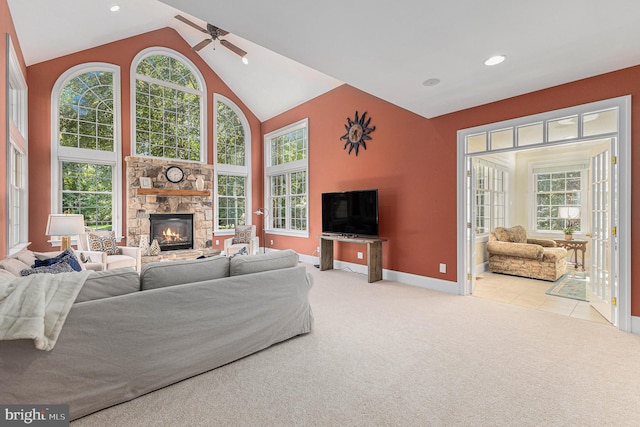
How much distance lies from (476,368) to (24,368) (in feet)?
9.35

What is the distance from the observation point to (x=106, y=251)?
16.7ft

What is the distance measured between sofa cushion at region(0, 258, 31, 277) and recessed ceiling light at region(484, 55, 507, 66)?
13.9 ft

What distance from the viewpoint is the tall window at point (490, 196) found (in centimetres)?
567

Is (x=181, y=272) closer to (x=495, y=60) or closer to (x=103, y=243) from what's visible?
(x=495, y=60)

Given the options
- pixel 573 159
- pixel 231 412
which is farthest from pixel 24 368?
pixel 573 159

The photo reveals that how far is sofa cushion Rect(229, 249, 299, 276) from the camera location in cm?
246

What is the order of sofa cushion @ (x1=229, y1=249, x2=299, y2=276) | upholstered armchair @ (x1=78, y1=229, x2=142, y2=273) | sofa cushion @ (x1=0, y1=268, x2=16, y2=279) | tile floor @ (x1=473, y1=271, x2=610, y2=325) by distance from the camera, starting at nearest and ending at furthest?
1. sofa cushion @ (x1=0, y1=268, x2=16, y2=279)
2. sofa cushion @ (x1=229, y1=249, x2=299, y2=276)
3. tile floor @ (x1=473, y1=271, x2=610, y2=325)
4. upholstered armchair @ (x1=78, y1=229, x2=142, y2=273)

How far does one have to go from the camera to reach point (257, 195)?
8094mm

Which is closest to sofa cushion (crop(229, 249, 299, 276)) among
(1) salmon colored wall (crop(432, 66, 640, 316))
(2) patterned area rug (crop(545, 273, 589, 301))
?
(1) salmon colored wall (crop(432, 66, 640, 316))

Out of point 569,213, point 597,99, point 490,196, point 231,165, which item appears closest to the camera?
point 597,99

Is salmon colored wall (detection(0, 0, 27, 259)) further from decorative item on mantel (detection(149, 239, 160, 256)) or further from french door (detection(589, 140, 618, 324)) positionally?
french door (detection(589, 140, 618, 324))

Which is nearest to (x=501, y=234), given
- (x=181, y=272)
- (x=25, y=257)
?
(x=181, y=272)

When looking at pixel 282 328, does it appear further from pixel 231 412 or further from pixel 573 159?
pixel 573 159

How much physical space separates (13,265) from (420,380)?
3114 millimetres
